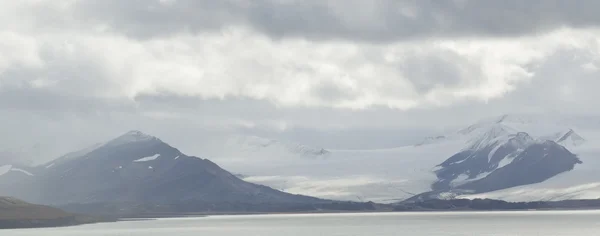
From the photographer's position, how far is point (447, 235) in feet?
643

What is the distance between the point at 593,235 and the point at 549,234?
11081mm

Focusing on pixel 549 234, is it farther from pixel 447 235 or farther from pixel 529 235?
pixel 447 235

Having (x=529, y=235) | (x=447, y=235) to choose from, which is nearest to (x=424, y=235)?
(x=447, y=235)

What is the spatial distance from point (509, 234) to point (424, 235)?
15.5 m

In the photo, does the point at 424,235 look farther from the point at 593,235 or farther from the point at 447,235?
the point at 593,235

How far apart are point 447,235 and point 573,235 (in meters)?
21.8

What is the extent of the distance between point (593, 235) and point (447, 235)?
25144mm

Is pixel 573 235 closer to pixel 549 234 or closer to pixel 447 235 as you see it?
pixel 549 234

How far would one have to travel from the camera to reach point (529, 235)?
19600 centimetres

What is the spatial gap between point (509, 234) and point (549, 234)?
7.29 m

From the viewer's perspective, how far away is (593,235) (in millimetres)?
190250

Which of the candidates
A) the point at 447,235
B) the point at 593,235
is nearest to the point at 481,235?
the point at 447,235

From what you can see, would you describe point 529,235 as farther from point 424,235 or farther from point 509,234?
point 424,235

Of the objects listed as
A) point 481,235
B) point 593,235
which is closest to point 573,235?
point 593,235
